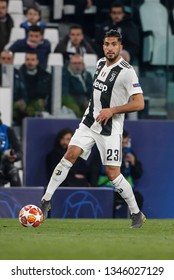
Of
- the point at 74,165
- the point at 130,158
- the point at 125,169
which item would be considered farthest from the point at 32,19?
the point at 125,169

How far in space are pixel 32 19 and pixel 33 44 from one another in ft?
2.52

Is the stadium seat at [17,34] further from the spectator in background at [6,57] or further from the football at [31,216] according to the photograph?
the football at [31,216]

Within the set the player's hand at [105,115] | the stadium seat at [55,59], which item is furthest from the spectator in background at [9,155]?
the player's hand at [105,115]

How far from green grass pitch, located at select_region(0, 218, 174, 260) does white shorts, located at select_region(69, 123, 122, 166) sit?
0.85 m

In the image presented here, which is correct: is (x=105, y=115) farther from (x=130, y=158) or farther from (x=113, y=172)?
(x=130, y=158)

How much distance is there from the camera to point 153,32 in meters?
21.2

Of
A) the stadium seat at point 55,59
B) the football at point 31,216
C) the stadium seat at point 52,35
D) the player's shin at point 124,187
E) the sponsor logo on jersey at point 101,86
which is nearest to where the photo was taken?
the football at point 31,216

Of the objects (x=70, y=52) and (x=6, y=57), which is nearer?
(x=6, y=57)

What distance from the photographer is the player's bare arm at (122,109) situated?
13.2 meters

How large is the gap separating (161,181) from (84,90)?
2053mm

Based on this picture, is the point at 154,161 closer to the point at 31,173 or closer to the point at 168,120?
the point at 168,120

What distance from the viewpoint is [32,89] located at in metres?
19.4

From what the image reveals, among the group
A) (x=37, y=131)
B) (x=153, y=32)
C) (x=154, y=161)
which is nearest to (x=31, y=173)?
(x=37, y=131)

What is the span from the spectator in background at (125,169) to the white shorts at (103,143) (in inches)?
184
